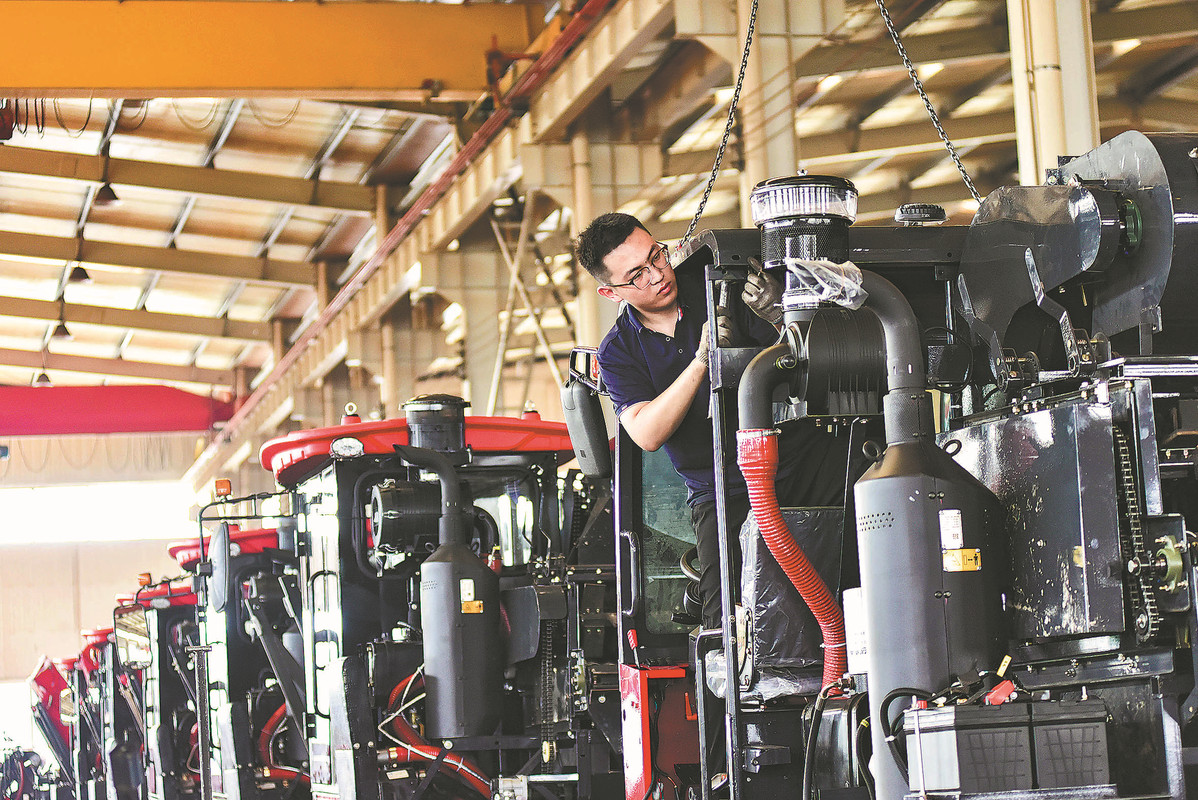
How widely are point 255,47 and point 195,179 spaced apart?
5.03 m

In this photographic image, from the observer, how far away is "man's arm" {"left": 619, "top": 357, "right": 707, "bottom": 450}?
3.90m

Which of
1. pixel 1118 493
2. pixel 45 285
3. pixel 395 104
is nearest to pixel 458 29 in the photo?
pixel 395 104

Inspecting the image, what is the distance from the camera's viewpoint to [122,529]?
97.3 ft

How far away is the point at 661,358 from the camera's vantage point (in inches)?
170

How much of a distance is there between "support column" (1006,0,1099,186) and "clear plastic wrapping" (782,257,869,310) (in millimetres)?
3489

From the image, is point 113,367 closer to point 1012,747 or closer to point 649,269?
point 649,269

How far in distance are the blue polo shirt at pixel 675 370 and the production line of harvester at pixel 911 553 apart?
5.3 inches

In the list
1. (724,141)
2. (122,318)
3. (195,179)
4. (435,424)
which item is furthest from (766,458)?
(122,318)

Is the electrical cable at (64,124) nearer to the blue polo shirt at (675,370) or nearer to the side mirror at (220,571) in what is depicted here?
the side mirror at (220,571)

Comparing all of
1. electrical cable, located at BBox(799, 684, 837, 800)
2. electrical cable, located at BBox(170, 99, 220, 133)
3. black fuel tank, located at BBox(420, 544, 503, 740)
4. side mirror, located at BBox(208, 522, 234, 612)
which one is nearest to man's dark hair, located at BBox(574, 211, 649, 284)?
electrical cable, located at BBox(799, 684, 837, 800)

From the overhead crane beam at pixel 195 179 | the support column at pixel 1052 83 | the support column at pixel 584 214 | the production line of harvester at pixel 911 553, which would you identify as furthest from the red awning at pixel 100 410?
the support column at pixel 1052 83

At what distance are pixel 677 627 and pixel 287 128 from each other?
11.9 meters

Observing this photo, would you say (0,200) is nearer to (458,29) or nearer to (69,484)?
(458,29)

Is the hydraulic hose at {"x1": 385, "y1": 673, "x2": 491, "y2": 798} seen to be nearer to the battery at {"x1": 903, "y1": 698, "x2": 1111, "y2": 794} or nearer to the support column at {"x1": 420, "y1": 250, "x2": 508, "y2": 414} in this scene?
the battery at {"x1": 903, "y1": 698, "x2": 1111, "y2": 794}
